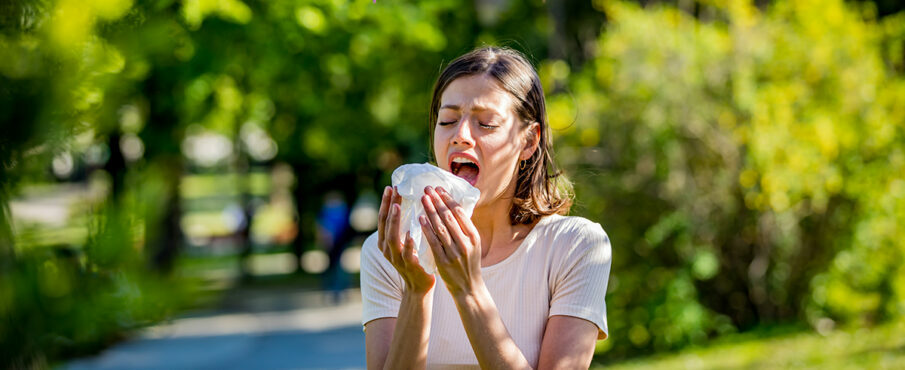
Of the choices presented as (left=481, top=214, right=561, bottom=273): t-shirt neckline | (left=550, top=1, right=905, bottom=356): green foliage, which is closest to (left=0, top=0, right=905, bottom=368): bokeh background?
(left=550, top=1, right=905, bottom=356): green foliage

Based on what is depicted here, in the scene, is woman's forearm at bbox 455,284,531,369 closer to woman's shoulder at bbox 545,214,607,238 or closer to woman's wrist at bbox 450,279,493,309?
woman's wrist at bbox 450,279,493,309

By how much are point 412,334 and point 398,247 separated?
0.21 meters

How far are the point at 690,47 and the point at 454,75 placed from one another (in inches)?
269

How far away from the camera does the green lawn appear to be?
24.8 ft

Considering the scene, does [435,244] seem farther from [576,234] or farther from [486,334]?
[576,234]

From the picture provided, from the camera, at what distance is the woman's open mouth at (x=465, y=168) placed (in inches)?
88.8

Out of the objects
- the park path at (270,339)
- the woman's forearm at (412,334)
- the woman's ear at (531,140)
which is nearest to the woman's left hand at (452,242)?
the woman's forearm at (412,334)

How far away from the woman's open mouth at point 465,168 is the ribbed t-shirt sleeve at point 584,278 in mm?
289

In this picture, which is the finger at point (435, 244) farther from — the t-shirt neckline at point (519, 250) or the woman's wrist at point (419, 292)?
the t-shirt neckline at point (519, 250)

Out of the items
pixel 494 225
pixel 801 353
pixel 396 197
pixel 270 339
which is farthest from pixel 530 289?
pixel 270 339

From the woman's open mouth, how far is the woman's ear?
0.18 metres

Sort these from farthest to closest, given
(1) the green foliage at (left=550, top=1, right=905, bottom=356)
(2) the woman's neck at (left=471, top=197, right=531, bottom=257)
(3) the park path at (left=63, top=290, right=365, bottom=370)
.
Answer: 1. (3) the park path at (left=63, top=290, right=365, bottom=370)
2. (1) the green foliage at (left=550, top=1, right=905, bottom=356)
3. (2) the woman's neck at (left=471, top=197, right=531, bottom=257)

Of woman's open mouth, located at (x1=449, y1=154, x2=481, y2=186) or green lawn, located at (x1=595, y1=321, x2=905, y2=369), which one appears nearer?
woman's open mouth, located at (x1=449, y1=154, x2=481, y2=186)

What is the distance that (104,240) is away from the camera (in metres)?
1.03
